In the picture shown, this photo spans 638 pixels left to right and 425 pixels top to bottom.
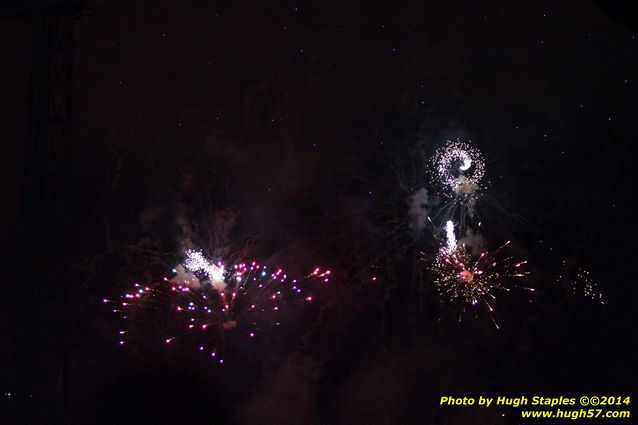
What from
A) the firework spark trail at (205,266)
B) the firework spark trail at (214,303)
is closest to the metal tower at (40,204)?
the firework spark trail at (214,303)

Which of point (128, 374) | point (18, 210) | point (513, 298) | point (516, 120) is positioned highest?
point (516, 120)

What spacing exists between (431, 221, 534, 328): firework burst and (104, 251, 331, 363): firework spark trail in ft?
8.03

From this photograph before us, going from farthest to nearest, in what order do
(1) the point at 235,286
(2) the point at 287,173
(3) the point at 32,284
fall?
(2) the point at 287,173 < (1) the point at 235,286 < (3) the point at 32,284

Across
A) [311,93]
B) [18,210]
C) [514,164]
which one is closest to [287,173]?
[311,93]

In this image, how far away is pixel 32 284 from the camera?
10266 mm

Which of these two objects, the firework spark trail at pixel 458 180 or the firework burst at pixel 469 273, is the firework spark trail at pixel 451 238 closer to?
the firework burst at pixel 469 273

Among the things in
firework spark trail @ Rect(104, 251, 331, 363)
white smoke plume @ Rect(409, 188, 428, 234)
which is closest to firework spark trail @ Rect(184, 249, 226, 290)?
firework spark trail @ Rect(104, 251, 331, 363)

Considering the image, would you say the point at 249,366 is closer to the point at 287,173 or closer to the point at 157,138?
the point at 287,173

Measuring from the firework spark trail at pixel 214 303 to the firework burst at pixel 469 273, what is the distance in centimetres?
245

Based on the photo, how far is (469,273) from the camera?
43.0ft

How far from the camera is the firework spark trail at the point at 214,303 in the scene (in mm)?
13273

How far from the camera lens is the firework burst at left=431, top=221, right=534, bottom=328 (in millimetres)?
13195

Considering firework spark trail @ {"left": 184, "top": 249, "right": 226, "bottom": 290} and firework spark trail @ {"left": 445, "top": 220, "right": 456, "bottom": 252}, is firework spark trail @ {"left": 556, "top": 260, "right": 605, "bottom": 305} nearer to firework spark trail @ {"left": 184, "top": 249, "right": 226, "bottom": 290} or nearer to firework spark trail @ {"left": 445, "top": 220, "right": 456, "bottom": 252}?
firework spark trail @ {"left": 445, "top": 220, "right": 456, "bottom": 252}

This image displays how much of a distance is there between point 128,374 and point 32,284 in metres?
4.08
